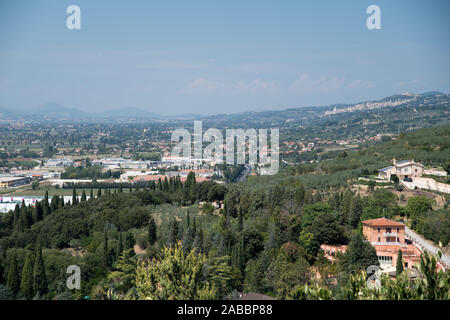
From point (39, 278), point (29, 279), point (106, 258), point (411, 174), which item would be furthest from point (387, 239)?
point (29, 279)

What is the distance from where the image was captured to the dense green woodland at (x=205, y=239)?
12.0 metres

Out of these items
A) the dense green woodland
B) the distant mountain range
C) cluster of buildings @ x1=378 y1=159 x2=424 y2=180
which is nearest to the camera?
the dense green woodland

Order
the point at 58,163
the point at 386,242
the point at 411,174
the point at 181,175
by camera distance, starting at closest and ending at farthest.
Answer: the point at 386,242 → the point at 411,174 → the point at 181,175 → the point at 58,163

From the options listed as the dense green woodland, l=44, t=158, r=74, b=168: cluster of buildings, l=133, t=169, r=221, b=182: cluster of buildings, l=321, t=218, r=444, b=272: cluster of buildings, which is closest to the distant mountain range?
l=44, t=158, r=74, b=168: cluster of buildings

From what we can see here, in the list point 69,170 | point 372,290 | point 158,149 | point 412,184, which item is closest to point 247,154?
point 69,170

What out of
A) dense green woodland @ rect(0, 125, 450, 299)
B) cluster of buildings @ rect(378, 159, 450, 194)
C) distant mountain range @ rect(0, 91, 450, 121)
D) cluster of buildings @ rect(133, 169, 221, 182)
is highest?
distant mountain range @ rect(0, 91, 450, 121)

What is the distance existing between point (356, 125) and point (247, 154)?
3410 cm

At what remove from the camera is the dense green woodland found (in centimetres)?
1198

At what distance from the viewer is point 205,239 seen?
17.1 m

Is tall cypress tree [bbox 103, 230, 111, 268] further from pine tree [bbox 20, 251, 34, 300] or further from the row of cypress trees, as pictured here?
pine tree [bbox 20, 251, 34, 300]

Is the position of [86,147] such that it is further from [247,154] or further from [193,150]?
[247,154]

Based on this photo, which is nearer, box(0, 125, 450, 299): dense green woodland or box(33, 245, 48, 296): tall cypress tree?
box(0, 125, 450, 299): dense green woodland

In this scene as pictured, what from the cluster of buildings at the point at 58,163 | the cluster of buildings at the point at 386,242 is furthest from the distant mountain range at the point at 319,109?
the cluster of buildings at the point at 386,242

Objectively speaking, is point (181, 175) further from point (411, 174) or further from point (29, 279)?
point (29, 279)
